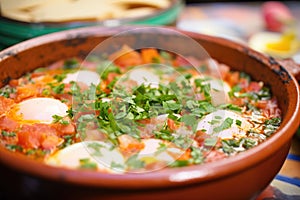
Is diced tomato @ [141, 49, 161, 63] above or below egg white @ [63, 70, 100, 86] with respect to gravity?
above

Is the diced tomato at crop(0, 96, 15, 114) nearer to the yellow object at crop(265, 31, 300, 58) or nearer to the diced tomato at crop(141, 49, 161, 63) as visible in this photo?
the diced tomato at crop(141, 49, 161, 63)

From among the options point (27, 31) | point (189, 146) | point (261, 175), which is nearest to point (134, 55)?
point (27, 31)

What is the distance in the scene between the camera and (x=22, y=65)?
5.19 feet

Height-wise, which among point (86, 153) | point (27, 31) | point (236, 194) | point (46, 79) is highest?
point (27, 31)

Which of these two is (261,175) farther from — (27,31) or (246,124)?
(27,31)

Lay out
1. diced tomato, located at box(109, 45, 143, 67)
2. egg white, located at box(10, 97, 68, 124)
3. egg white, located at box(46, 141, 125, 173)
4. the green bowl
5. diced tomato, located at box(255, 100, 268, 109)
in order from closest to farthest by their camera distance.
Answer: egg white, located at box(46, 141, 125, 173) → egg white, located at box(10, 97, 68, 124) → diced tomato, located at box(255, 100, 268, 109) → diced tomato, located at box(109, 45, 143, 67) → the green bowl

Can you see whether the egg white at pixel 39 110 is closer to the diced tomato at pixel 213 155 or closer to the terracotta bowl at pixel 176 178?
the terracotta bowl at pixel 176 178

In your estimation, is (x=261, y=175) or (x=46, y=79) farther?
(x=46, y=79)

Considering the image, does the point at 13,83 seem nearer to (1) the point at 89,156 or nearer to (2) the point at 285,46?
(1) the point at 89,156

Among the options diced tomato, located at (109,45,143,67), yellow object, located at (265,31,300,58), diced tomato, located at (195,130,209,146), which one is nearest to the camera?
diced tomato, located at (195,130,209,146)

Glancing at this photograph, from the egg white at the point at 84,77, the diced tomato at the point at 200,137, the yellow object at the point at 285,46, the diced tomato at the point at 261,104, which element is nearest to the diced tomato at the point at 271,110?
the diced tomato at the point at 261,104

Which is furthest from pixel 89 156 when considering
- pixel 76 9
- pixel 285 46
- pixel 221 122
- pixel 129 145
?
pixel 285 46

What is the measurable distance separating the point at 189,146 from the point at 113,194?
0.36 meters

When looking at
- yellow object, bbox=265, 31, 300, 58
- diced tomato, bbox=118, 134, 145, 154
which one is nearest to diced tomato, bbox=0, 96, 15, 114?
diced tomato, bbox=118, 134, 145, 154
